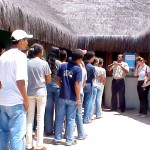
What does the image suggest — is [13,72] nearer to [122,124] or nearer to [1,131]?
[1,131]

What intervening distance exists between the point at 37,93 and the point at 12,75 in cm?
147

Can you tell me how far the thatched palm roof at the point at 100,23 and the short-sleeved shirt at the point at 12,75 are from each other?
4.92m

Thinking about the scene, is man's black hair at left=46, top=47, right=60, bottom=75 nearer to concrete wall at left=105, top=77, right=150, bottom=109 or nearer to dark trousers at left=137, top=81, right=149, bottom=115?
dark trousers at left=137, top=81, right=149, bottom=115

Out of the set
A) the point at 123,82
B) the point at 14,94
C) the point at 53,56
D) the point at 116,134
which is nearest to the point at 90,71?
the point at 116,134

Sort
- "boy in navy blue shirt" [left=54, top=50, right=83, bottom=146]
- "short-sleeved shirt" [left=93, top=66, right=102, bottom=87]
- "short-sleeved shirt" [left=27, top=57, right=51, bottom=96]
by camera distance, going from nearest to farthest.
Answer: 1. "short-sleeved shirt" [left=27, top=57, right=51, bottom=96]
2. "boy in navy blue shirt" [left=54, top=50, right=83, bottom=146]
3. "short-sleeved shirt" [left=93, top=66, right=102, bottom=87]

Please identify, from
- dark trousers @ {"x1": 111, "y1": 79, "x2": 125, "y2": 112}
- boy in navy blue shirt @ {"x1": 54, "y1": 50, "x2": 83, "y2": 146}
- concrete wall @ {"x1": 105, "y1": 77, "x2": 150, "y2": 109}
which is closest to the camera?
boy in navy blue shirt @ {"x1": 54, "y1": 50, "x2": 83, "y2": 146}

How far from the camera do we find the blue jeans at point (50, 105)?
6473 millimetres

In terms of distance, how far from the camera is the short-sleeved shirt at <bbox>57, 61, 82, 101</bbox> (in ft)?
19.6

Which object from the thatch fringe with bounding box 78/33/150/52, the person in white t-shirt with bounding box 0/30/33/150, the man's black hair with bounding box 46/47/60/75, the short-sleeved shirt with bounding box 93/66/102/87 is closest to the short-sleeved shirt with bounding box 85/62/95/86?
the short-sleeved shirt with bounding box 93/66/102/87

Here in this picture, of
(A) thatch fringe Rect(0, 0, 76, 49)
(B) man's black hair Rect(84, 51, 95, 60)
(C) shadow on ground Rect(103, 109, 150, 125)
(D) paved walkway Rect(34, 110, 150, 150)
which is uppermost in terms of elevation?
(A) thatch fringe Rect(0, 0, 76, 49)

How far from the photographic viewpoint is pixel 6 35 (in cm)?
751

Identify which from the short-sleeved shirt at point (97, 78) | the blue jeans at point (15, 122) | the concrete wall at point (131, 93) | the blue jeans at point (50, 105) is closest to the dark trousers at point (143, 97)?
the concrete wall at point (131, 93)

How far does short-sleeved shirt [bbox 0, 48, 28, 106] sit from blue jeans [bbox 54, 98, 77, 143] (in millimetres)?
1994

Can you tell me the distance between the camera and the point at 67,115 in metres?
6.11
